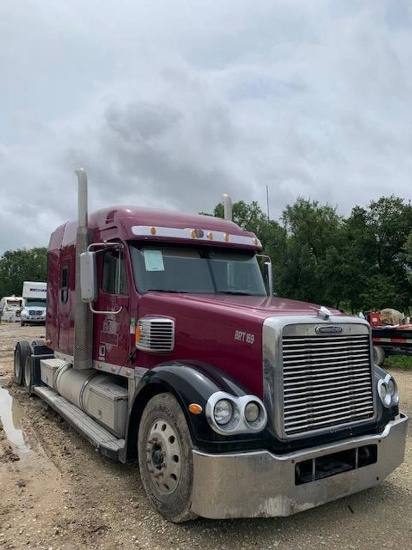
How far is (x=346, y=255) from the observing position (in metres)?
28.7

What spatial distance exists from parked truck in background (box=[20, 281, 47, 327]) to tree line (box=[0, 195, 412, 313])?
16.4m

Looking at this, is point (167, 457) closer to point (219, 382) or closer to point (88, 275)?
point (219, 382)

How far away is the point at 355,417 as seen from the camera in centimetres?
403

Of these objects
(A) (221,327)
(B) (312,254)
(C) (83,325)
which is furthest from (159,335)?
(B) (312,254)

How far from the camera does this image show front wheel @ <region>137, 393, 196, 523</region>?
359cm

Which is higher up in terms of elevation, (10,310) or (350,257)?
(350,257)

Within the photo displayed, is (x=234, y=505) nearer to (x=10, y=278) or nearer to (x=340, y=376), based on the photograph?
(x=340, y=376)

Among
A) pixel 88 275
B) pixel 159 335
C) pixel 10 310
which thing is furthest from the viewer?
pixel 10 310

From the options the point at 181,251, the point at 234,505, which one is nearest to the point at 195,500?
the point at 234,505

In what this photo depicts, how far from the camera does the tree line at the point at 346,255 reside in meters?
26.7

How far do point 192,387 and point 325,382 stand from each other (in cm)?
107

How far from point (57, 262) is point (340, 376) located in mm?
5002

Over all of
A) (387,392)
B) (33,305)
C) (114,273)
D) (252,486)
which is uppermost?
(114,273)

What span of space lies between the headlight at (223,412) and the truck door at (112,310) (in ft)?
5.75
